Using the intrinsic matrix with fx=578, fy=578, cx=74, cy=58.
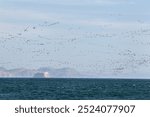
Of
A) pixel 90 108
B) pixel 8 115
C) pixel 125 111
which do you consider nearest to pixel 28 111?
pixel 8 115

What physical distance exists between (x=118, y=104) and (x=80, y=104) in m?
1.99

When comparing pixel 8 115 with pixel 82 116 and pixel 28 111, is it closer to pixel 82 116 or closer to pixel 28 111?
pixel 28 111

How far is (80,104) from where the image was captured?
29500 millimetres

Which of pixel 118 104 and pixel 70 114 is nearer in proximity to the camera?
pixel 70 114

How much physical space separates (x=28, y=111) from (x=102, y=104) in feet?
12.5

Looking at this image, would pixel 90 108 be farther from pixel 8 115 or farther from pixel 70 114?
pixel 8 115

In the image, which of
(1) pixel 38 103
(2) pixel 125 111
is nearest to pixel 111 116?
(2) pixel 125 111

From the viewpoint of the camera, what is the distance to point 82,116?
2827 centimetres

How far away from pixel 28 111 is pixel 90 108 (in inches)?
123

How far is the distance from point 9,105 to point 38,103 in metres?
1.73

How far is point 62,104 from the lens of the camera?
29.5 metres

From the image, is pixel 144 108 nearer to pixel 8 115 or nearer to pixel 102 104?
pixel 102 104

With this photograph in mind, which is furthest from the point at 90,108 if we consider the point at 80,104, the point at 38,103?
the point at 38,103

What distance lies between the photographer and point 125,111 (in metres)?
29.3
